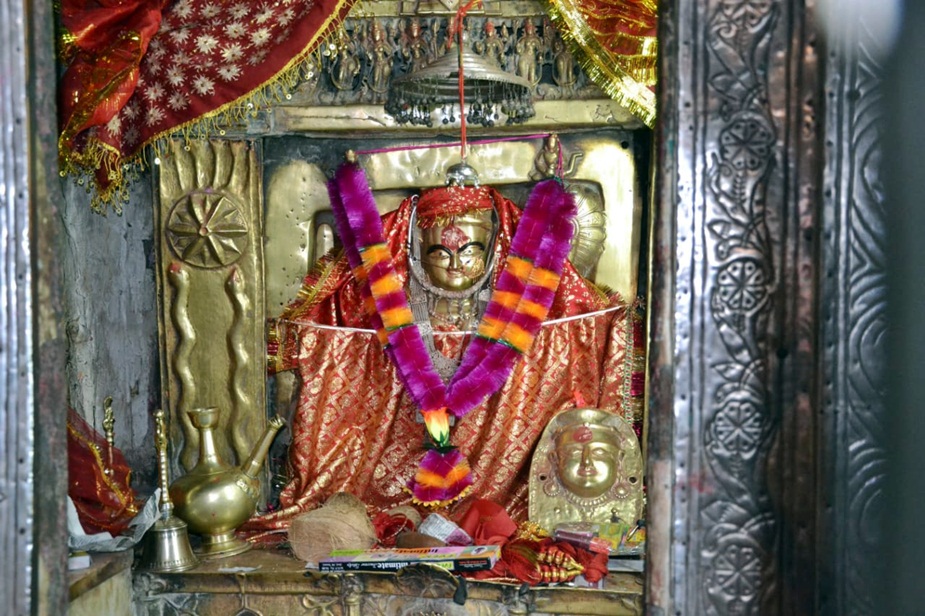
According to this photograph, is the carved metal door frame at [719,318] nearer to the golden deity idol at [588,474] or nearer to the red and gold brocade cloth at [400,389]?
the golden deity idol at [588,474]

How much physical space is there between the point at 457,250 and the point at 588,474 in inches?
46.9

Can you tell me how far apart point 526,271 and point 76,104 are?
6.67 ft

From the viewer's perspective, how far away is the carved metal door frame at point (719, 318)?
7.05 ft

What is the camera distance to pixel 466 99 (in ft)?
15.5

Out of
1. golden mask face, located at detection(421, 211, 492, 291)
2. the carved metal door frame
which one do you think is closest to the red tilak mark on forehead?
golden mask face, located at detection(421, 211, 492, 291)

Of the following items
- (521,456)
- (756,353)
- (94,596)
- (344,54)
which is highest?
(344,54)

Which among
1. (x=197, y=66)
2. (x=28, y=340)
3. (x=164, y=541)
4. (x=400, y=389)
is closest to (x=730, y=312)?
(x=28, y=340)

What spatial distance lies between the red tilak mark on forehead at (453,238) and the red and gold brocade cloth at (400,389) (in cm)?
22

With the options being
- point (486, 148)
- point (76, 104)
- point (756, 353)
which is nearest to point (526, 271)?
point (486, 148)

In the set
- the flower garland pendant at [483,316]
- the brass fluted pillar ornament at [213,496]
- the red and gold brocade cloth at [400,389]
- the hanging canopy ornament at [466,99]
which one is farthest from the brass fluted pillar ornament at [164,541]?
the hanging canopy ornament at [466,99]

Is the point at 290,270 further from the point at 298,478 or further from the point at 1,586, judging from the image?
the point at 1,586

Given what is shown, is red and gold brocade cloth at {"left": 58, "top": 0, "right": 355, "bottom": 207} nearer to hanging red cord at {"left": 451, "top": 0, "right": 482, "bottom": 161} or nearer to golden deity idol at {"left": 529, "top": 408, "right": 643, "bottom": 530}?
hanging red cord at {"left": 451, "top": 0, "right": 482, "bottom": 161}

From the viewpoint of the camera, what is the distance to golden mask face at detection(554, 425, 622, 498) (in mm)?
4305

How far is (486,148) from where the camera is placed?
496 cm
